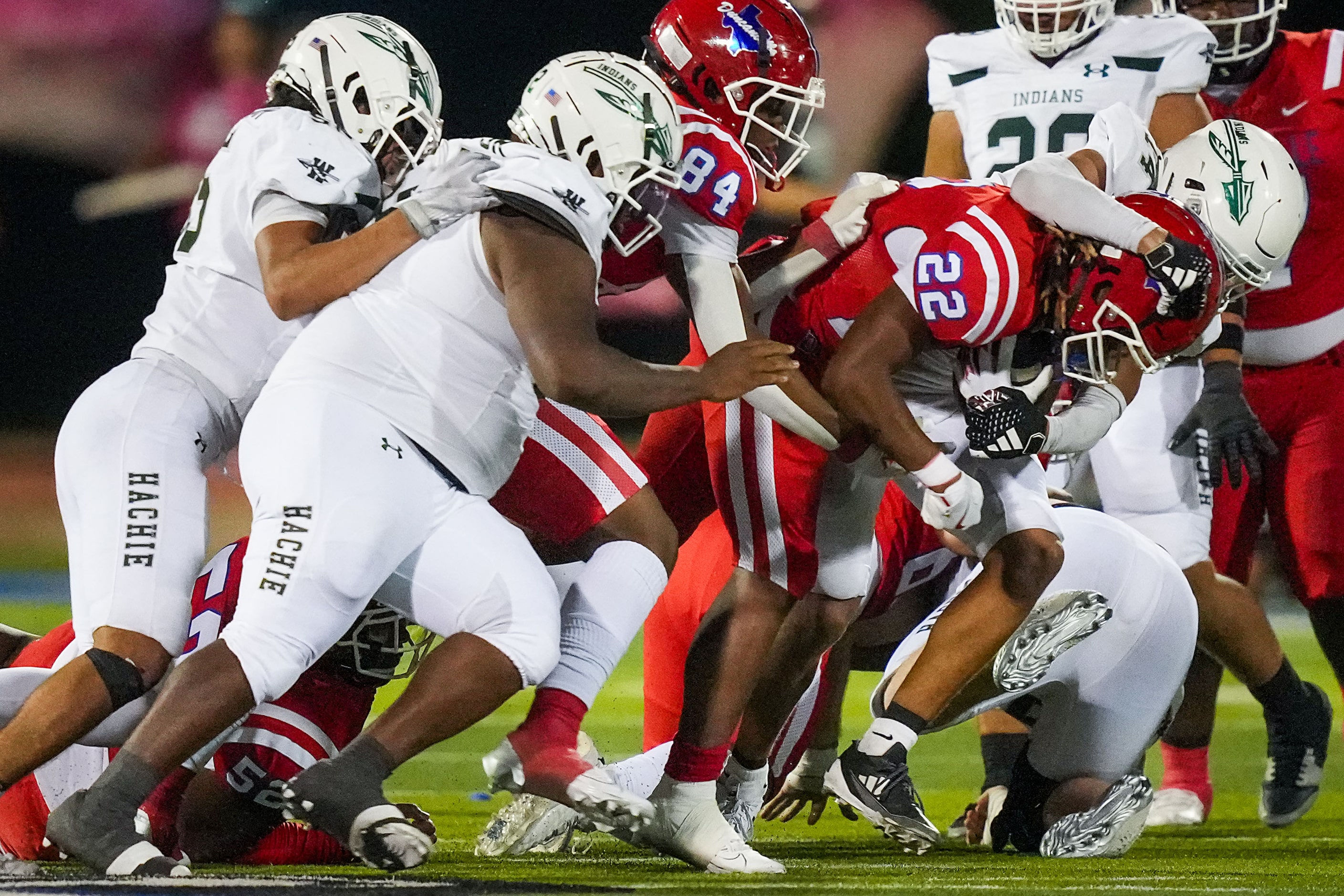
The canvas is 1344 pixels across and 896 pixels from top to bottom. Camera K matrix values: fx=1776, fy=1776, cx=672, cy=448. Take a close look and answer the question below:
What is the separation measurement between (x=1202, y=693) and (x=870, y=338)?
1.81 metres

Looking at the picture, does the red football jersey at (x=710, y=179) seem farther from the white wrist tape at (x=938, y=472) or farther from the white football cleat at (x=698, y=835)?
the white football cleat at (x=698, y=835)

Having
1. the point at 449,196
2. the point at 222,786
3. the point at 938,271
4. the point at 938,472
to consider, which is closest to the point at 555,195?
the point at 449,196

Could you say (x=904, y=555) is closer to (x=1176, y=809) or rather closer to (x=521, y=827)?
(x=1176, y=809)

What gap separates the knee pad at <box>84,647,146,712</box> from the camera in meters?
2.94

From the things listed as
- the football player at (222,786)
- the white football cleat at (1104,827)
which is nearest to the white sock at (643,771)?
the football player at (222,786)

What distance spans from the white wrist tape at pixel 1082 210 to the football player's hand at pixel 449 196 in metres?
1.06

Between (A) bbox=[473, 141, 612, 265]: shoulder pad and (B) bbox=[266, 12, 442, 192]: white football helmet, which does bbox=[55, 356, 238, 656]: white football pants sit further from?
(A) bbox=[473, 141, 612, 265]: shoulder pad

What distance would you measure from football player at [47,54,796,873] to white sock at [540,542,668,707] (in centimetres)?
19

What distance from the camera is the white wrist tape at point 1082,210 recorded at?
10.8 feet

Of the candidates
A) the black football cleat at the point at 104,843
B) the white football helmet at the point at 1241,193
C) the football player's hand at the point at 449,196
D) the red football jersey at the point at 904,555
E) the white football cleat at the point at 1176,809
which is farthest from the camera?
the white football cleat at the point at 1176,809

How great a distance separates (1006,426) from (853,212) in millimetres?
562

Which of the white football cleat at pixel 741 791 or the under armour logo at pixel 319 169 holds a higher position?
the under armour logo at pixel 319 169

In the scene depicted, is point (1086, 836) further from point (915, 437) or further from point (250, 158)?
point (250, 158)

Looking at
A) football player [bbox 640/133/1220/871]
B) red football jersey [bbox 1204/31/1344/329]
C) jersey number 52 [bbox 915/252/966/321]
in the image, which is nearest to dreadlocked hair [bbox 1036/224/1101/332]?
football player [bbox 640/133/1220/871]
